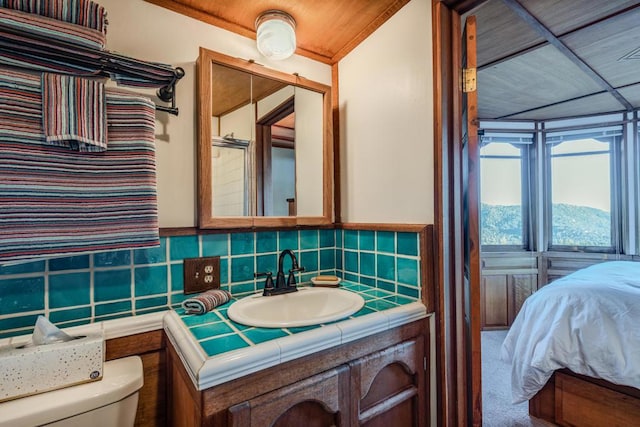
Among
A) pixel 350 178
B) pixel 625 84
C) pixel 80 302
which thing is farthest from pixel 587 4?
pixel 80 302

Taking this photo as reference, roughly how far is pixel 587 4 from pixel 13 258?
238cm

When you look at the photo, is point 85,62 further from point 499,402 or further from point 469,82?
point 499,402

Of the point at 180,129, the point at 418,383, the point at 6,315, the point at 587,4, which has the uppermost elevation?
the point at 587,4

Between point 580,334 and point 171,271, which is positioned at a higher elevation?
point 171,271

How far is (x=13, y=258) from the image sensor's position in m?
0.76

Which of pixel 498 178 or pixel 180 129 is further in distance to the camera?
pixel 498 178

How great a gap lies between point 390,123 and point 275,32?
61 cm

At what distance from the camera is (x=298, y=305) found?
1.23 m

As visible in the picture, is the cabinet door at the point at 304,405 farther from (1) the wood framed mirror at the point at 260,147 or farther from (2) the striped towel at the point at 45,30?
(2) the striped towel at the point at 45,30

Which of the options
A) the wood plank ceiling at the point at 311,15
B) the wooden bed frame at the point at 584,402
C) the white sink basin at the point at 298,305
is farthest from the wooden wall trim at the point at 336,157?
the wooden bed frame at the point at 584,402

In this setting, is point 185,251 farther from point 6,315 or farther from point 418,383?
point 418,383

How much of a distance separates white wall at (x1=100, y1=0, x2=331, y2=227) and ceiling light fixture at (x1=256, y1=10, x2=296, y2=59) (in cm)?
21

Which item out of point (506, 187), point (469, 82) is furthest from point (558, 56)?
point (506, 187)

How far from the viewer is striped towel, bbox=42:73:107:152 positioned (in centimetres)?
81
